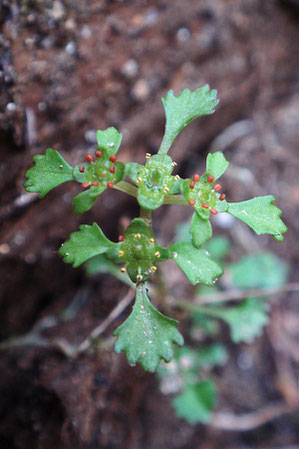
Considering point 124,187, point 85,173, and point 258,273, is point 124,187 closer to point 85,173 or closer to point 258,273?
point 85,173

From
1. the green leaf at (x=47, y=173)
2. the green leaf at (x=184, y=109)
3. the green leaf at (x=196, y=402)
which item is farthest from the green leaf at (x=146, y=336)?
the green leaf at (x=196, y=402)

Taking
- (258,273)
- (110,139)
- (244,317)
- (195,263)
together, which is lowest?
(244,317)

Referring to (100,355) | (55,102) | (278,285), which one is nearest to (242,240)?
(278,285)

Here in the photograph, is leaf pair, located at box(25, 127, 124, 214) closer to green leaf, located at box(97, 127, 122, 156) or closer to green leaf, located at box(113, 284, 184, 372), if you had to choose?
green leaf, located at box(97, 127, 122, 156)

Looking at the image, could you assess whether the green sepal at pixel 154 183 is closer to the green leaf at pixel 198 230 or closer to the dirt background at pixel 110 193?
the green leaf at pixel 198 230

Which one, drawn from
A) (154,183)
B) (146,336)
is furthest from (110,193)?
(146,336)

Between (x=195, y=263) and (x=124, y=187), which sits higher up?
(x=124, y=187)

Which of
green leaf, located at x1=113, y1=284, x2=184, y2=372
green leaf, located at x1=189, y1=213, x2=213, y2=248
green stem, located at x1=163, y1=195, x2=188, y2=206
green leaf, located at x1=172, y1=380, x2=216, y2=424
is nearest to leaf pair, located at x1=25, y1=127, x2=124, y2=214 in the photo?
green stem, located at x1=163, y1=195, x2=188, y2=206
